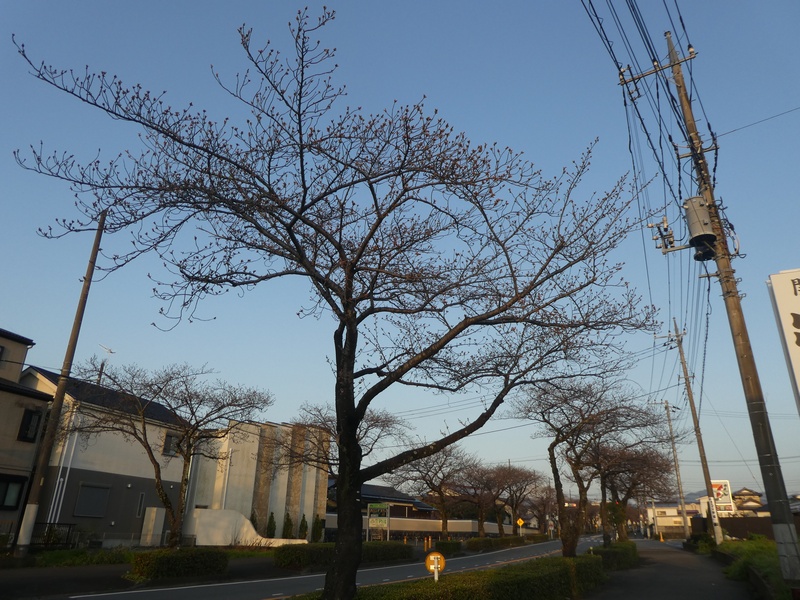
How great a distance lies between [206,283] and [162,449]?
90.9 feet

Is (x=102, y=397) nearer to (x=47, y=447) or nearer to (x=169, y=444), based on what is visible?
(x=169, y=444)

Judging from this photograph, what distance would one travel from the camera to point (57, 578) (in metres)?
16.8

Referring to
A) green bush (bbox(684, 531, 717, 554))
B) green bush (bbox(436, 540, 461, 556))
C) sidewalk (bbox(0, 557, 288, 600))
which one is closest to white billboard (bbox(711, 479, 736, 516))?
green bush (bbox(684, 531, 717, 554))

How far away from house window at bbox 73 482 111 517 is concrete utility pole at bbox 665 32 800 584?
28.9 m

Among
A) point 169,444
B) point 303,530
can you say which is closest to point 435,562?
point 169,444

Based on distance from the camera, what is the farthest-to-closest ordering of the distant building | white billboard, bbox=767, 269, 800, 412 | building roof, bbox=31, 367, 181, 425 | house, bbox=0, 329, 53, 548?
the distant building, building roof, bbox=31, 367, 181, 425, house, bbox=0, 329, 53, 548, white billboard, bbox=767, 269, 800, 412

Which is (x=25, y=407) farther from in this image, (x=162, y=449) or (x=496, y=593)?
(x=496, y=593)

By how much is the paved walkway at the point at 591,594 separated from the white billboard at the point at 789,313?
9.78m

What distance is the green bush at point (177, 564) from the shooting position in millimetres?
17812

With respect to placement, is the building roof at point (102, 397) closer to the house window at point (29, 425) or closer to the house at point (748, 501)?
the house window at point (29, 425)

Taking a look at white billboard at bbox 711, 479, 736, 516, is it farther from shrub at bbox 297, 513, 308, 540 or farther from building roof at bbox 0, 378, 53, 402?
building roof at bbox 0, 378, 53, 402

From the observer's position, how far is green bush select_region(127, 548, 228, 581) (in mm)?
17812

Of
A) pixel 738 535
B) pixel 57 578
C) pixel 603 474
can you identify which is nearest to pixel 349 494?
pixel 57 578

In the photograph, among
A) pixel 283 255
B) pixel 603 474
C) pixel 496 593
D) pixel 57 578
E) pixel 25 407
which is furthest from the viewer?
pixel 603 474
